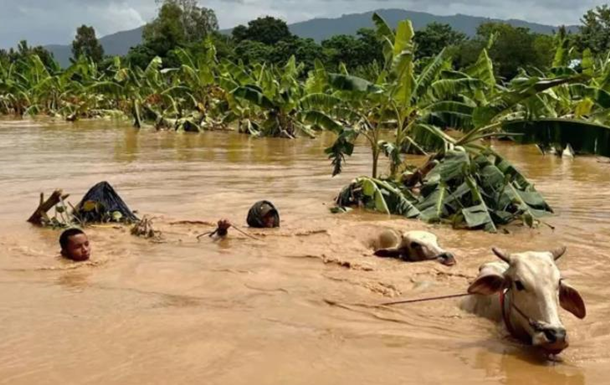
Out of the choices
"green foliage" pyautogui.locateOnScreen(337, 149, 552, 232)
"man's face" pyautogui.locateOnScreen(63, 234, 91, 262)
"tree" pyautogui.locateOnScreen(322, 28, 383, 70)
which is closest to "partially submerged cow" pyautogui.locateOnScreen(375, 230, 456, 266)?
"green foliage" pyautogui.locateOnScreen(337, 149, 552, 232)

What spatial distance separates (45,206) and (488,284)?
623 cm

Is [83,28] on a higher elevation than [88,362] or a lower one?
higher

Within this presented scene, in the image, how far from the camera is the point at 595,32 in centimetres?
3812

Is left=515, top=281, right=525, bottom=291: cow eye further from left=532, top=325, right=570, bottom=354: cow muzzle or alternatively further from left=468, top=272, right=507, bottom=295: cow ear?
left=532, top=325, right=570, bottom=354: cow muzzle

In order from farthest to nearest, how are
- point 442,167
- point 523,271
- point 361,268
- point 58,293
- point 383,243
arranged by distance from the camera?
point 442,167 → point 383,243 → point 361,268 → point 58,293 → point 523,271

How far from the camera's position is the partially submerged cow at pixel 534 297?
4520 mm

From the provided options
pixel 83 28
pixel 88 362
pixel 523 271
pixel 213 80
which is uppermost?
pixel 83 28

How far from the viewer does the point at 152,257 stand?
7734 mm

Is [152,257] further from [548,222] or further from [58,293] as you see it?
[548,222]

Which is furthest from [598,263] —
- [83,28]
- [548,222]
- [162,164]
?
[83,28]

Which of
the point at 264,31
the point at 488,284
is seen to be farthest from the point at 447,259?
the point at 264,31

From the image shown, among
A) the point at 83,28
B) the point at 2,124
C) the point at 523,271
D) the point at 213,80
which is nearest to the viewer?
the point at 523,271

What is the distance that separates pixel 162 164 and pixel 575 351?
40.5 ft

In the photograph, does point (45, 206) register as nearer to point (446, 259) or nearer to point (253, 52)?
point (446, 259)
